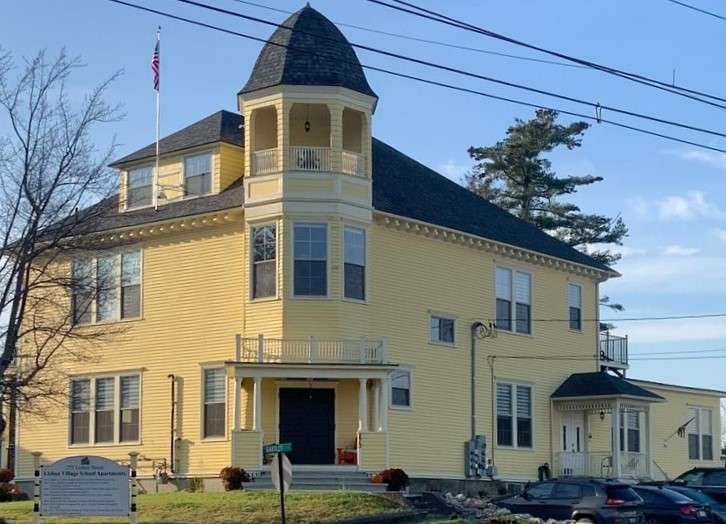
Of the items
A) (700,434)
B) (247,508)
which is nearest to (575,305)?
(700,434)

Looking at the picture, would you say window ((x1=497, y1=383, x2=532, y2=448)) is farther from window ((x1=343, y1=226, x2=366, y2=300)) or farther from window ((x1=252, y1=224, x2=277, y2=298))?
window ((x1=252, y1=224, x2=277, y2=298))

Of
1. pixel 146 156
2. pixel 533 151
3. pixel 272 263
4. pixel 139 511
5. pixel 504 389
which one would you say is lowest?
pixel 139 511

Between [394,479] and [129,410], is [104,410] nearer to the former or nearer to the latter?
[129,410]

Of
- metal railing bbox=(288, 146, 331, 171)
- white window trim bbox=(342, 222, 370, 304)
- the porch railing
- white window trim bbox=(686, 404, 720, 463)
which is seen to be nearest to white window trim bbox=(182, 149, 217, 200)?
metal railing bbox=(288, 146, 331, 171)

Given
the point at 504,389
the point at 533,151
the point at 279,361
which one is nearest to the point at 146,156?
the point at 279,361

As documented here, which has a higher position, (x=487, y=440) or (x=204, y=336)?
(x=204, y=336)

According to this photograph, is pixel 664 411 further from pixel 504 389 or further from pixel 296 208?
pixel 296 208

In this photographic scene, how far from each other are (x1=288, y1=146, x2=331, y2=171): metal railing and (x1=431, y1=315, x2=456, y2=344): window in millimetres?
6199

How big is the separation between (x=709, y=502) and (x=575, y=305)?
1432cm

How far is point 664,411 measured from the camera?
4916 cm

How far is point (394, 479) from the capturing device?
110ft

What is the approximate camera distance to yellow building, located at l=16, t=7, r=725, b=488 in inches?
1389

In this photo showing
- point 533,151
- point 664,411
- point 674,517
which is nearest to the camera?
point 674,517

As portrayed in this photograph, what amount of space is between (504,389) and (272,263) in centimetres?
997
